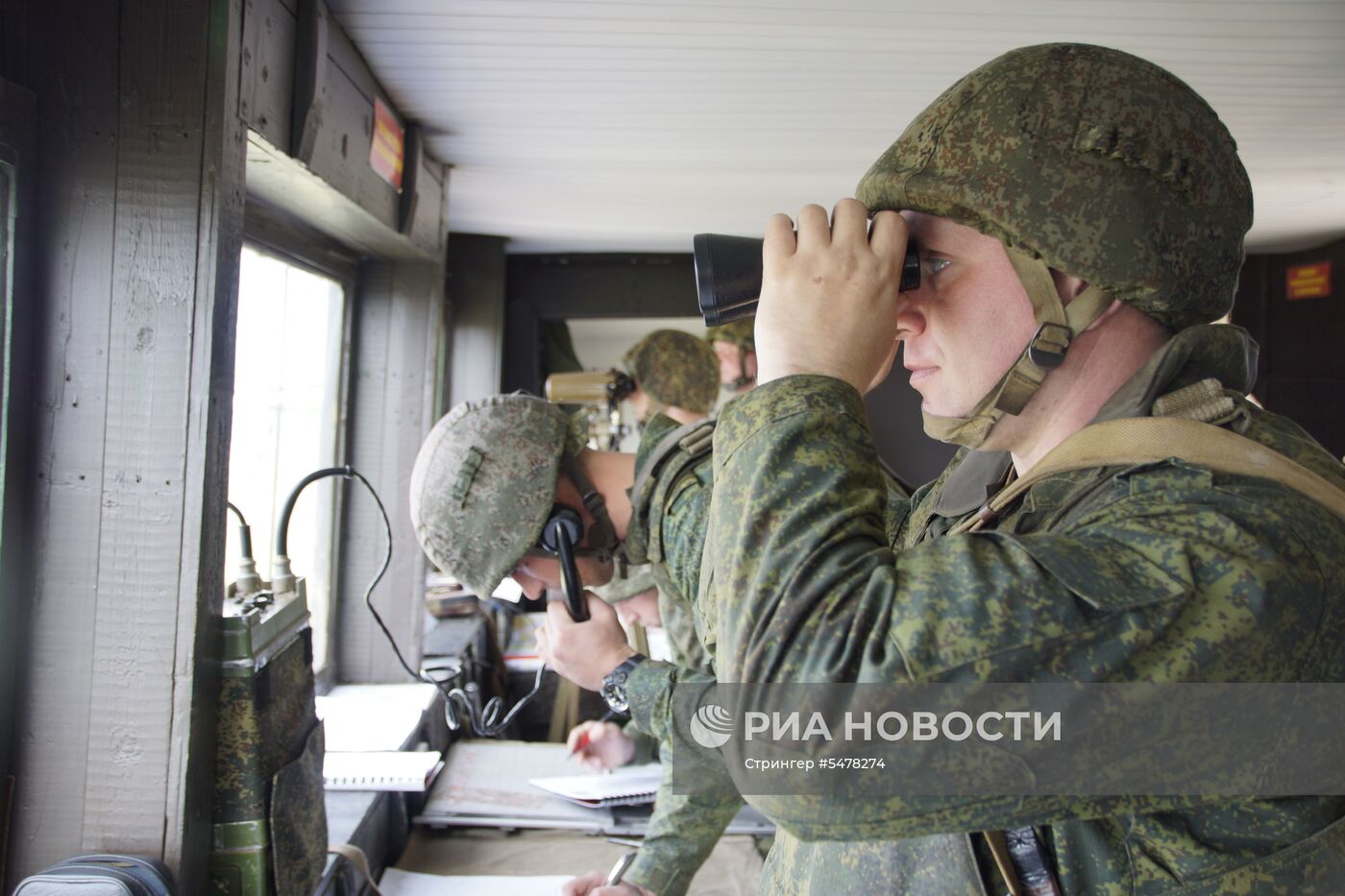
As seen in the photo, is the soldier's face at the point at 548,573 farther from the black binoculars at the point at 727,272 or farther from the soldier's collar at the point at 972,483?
the black binoculars at the point at 727,272

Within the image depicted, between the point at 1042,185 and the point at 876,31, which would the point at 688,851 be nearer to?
the point at 1042,185

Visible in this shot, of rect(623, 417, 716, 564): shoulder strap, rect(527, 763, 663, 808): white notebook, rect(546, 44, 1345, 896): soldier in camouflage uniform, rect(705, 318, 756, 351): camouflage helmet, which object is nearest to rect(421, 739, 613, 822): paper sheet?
rect(527, 763, 663, 808): white notebook

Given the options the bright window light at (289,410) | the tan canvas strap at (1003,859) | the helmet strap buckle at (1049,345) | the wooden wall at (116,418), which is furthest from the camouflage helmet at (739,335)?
the tan canvas strap at (1003,859)

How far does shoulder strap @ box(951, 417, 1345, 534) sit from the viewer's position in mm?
700

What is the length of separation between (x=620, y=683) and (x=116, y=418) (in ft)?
2.88

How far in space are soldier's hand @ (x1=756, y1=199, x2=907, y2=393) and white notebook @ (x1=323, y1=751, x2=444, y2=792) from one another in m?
1.62

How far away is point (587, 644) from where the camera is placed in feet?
5.72

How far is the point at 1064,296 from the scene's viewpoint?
2.76 ft

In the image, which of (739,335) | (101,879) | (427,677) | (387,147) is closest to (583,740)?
(427,677)

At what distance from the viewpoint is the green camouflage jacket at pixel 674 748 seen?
1610 mm

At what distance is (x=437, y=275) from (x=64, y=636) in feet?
6.17

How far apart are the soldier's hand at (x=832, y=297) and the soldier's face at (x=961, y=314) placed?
73 millimetres

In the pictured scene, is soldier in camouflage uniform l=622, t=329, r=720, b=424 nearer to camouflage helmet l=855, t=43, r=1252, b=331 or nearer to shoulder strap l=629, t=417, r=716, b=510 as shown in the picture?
shoulder strap l=629, t=417, r=716, b=510

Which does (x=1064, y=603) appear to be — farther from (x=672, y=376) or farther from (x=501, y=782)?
(x=672, y=376)
